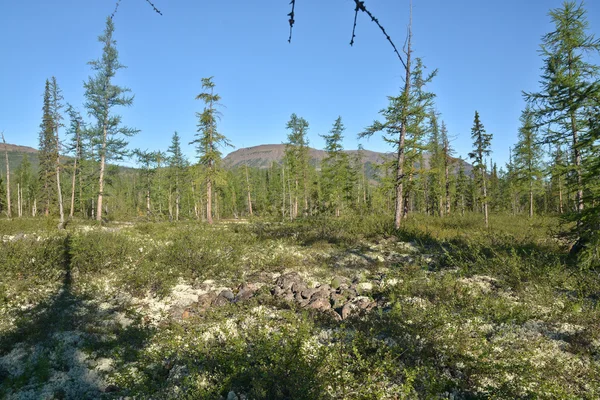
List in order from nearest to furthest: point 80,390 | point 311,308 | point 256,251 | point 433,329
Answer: point 80,390
point 433,329
point 311,308
point 256,251

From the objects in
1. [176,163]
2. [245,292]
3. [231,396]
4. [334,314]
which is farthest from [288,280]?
[176,163]

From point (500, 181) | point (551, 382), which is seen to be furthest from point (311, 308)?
point (500, 181)

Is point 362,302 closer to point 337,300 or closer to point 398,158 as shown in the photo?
point 337,300

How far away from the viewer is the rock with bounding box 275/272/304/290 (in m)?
8.95

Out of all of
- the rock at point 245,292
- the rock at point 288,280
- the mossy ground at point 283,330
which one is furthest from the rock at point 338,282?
the rock at point 245,292

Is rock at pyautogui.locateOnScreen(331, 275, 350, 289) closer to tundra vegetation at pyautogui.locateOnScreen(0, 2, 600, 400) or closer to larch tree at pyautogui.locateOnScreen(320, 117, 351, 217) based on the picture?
tundra vegetation at pyautogui.locateOnScreen(0, 2, 600, 400)

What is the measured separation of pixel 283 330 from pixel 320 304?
6.44 ft

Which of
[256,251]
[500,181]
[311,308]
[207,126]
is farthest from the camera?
[500,181]

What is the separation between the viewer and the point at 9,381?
16.0ft

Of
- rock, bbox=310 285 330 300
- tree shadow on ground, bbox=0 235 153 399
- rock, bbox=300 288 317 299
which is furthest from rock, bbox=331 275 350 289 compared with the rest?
Answer: tree shadow on ground, bbox=0 235 153 399

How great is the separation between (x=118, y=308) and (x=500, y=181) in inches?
2690

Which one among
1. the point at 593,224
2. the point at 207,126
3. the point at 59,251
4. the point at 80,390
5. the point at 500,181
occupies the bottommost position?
the point at 80,390

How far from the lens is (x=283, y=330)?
233 inches

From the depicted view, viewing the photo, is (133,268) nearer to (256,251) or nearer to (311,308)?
(256,251)
